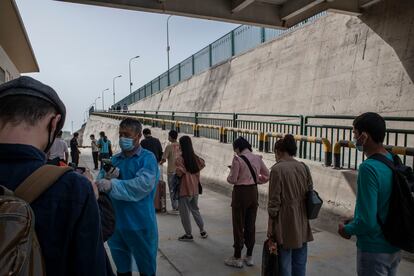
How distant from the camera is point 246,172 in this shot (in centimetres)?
484

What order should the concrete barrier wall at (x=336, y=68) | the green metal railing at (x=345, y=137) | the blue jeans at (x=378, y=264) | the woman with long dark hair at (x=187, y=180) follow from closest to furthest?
the blue jeans at (x=378, y=264) < the woman with long dark hair at (x=187, y=180) < the green metal railing at (x=345, y=137) < the concrete barrier wall at (x=336, y=68)

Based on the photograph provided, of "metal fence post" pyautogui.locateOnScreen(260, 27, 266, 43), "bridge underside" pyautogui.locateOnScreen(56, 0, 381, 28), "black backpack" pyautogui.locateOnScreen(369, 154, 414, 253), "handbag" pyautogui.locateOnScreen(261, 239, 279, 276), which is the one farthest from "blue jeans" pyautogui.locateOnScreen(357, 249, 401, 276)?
"metal fence post" pyautogui.locateOnScreen(260, 27, 266, 43)

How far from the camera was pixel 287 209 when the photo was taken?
346 cm

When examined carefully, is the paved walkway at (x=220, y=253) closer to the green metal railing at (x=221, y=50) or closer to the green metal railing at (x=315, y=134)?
the green metal railing at (x=315, y=134)

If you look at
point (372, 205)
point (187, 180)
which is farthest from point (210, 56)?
point (372, 205)

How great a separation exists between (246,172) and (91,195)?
3670 millimetres

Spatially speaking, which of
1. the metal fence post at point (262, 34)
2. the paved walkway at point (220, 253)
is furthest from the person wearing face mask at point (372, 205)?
the metal fence post at point (262, 34)

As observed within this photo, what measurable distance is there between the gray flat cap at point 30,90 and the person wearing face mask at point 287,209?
8.14 feet

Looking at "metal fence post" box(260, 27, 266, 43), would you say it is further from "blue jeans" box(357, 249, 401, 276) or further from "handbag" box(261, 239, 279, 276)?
"blue jeans" box(357, 249, 401, 276)

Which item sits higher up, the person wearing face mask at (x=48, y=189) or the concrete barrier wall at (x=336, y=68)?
the concrete barrier wall at (x=336, y=68)

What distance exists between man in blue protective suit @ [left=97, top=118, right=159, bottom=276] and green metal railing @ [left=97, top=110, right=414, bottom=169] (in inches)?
148

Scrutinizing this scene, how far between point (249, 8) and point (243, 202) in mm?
7189

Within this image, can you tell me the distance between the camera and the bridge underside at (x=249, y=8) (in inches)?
364

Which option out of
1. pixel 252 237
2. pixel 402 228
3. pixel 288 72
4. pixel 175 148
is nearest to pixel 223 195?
pixel 175 148
